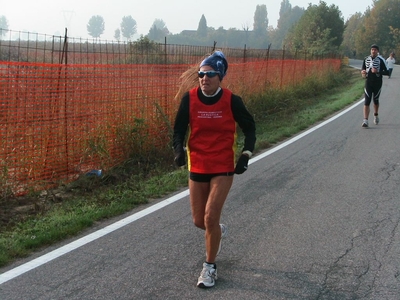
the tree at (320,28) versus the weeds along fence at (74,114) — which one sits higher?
the tree at (320,28)

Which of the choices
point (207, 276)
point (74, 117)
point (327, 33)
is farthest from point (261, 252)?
point (327, 33)

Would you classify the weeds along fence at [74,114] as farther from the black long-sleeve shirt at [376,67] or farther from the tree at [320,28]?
the tree at [320,28]

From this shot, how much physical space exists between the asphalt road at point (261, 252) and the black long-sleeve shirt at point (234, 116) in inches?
42.8

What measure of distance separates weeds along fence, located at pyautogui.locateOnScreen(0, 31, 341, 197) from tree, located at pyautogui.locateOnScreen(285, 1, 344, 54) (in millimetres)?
59341

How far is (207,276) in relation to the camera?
4.56 metres

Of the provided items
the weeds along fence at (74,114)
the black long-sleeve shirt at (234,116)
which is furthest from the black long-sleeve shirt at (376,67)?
the black long-sleeve shirt at (234,116)

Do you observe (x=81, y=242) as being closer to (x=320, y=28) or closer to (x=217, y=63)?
(x=217, y=63)

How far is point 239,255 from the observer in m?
5.25

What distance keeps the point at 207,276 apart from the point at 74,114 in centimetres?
477

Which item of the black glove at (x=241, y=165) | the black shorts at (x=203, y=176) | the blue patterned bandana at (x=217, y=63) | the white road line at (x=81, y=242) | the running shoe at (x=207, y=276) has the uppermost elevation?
the blue patterned bandana at (x=217, y=63)

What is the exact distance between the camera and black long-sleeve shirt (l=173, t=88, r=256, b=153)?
4.70 meters

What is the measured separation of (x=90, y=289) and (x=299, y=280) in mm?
1690

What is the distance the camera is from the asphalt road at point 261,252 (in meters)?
4.48

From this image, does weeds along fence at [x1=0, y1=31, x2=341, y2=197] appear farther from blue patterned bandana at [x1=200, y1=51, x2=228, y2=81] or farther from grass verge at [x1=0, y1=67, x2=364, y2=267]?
blue patterned bandana at [x1=200, y1=51, x2=228, y2=81]
